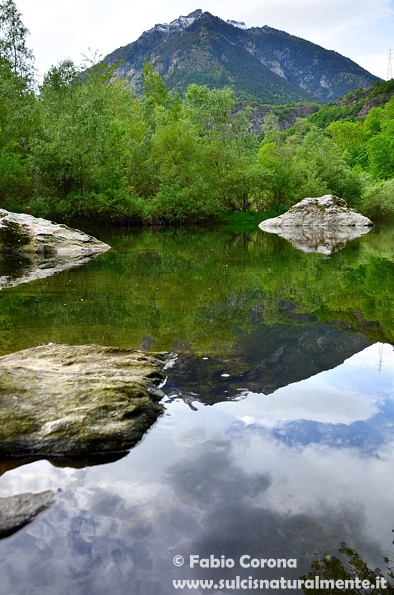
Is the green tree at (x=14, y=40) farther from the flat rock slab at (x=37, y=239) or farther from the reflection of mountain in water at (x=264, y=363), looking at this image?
the reflection of mountain in water at (x=264, y=363)

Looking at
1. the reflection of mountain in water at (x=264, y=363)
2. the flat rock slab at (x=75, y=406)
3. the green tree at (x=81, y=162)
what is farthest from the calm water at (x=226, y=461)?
the green tree at (x=81, y=162)

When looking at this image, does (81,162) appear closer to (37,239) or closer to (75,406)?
(37,239)

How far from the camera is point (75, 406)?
4531 millimetres

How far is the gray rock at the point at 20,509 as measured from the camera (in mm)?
3139

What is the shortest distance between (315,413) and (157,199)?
35.7 metres

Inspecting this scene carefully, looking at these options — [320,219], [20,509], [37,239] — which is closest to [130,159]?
[320,219]

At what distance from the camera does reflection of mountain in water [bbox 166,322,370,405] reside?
554 centimetres

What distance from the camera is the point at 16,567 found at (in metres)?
2.78

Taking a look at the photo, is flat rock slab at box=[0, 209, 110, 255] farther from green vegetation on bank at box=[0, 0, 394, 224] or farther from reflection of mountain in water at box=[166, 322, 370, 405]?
reflection of mountain in water at box=[166, 322, 370, 405]

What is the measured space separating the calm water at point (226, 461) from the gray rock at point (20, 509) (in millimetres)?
81

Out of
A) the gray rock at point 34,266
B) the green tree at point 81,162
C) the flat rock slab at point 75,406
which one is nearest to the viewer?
the flat rock slab at point 75,406

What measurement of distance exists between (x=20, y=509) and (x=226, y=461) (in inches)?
65.7

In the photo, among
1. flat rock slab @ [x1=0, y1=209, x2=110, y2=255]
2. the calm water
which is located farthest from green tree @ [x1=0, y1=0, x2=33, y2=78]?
the calm water

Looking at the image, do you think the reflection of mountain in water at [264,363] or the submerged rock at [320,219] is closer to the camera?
the reflection of mountain in water at [264,363]
